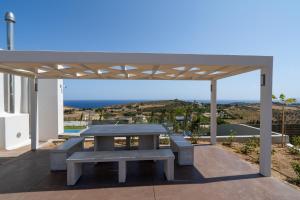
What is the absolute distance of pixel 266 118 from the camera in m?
→ 4.68

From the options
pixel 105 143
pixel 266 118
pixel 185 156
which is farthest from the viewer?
pixel 105 143

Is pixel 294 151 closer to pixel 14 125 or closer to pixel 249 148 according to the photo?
pixel 249 148

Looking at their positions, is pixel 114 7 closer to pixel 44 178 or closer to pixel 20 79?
pixel 20 79

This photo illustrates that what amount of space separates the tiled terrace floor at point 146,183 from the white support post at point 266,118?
1.15 feet

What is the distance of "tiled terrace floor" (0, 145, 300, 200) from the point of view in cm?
376

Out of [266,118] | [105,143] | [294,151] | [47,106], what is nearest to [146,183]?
[105,143]

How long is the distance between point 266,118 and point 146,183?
3.24 m

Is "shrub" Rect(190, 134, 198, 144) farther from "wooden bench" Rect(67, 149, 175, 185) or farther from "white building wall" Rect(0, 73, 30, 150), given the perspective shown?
"white building wall" Rect(0, 73, 30, 150)

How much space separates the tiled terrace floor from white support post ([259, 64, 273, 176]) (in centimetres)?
35

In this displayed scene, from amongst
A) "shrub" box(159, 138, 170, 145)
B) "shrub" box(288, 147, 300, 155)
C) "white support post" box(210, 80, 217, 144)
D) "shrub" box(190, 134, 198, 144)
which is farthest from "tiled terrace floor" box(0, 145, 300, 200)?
"shrub" box(288, 147, 300, 155)

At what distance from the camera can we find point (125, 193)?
3832mm

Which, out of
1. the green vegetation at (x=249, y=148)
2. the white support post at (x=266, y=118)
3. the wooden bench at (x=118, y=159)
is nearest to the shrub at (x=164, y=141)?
the green vegetation at (x=249, y=148)

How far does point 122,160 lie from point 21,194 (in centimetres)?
204

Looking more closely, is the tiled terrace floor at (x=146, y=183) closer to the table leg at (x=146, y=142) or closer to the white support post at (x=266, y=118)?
the white support post at (x=266, y=118)
